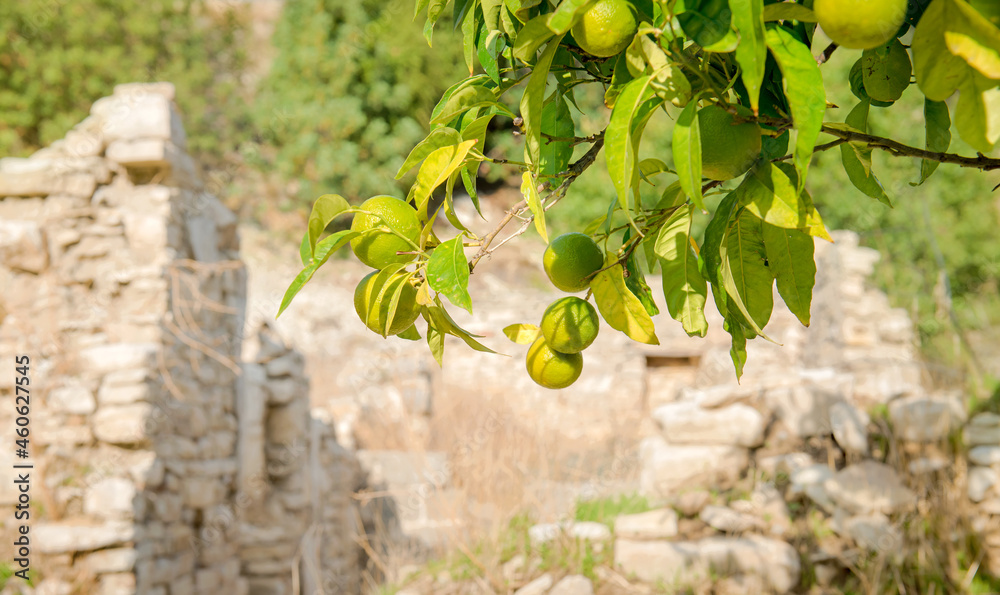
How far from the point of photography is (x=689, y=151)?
435mm

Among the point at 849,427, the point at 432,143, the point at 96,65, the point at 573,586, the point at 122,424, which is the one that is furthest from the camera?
the point at 96,65

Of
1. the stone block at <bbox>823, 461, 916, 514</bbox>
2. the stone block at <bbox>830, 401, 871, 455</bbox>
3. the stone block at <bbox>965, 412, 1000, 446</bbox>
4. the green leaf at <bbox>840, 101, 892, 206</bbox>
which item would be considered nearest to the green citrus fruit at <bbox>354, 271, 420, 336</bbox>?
the green leaf at <bbox>840, 101, 892, 206</bbox>

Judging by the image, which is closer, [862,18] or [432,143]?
[862,18]

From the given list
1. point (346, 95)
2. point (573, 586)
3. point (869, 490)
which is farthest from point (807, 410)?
point (346, 95)

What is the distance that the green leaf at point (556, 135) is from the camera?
2.26 feet

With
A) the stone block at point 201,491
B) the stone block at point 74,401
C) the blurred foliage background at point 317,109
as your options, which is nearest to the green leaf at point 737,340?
the stone block at point 74,401

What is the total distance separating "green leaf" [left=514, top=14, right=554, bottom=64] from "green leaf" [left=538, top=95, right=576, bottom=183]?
14 cm

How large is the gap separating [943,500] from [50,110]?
12.5 meters

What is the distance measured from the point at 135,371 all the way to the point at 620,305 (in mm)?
2763

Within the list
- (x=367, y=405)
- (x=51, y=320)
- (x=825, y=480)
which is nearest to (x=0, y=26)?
(x=367, y=405)

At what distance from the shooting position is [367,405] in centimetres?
652

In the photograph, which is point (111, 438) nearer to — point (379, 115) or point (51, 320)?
point (51, 320)

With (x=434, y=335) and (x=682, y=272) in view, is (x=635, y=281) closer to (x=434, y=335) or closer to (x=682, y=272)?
(x=682, y=272)

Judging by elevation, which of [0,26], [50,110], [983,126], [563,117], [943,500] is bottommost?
[943,500]
